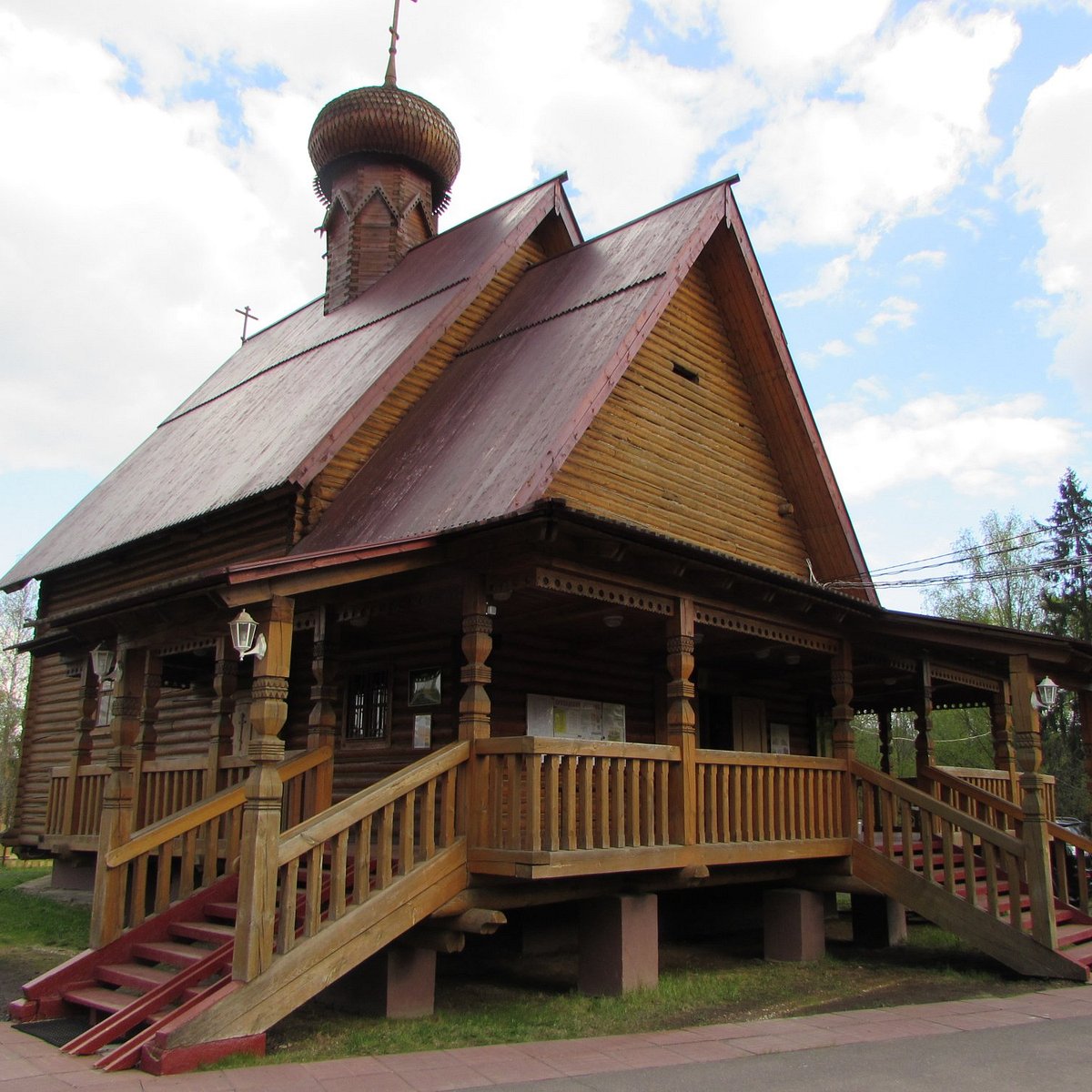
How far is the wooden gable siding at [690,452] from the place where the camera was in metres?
12.0

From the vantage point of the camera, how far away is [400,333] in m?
14.8

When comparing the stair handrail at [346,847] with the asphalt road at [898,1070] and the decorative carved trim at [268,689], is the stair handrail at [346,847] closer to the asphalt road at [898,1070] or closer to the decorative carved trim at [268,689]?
the decorative carved trim at [268,689]

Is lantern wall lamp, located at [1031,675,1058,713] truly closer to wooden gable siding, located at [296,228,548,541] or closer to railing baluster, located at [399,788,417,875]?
railing baluster, located at [399,788,417,875]

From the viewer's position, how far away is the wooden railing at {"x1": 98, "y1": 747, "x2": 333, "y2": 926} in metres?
9.20

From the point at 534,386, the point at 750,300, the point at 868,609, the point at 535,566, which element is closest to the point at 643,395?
the point at 534,386

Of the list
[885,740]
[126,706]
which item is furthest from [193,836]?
[885,740]

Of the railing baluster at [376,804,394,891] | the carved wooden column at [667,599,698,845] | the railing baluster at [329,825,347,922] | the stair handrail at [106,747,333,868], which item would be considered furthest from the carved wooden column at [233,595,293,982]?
the carved wooden column at [667,599,698,845]

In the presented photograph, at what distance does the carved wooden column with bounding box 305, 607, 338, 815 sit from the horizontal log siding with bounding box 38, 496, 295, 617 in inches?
65.9

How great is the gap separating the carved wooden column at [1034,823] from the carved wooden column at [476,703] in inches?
208

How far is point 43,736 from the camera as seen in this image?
Answer: 1853 cm

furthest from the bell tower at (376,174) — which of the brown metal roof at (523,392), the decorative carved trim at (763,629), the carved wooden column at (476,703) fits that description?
the carved wooden column at (476,703)

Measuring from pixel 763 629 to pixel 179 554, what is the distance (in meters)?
7.95

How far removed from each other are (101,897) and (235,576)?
3.45m

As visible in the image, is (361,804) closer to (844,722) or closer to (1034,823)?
(844,722)
